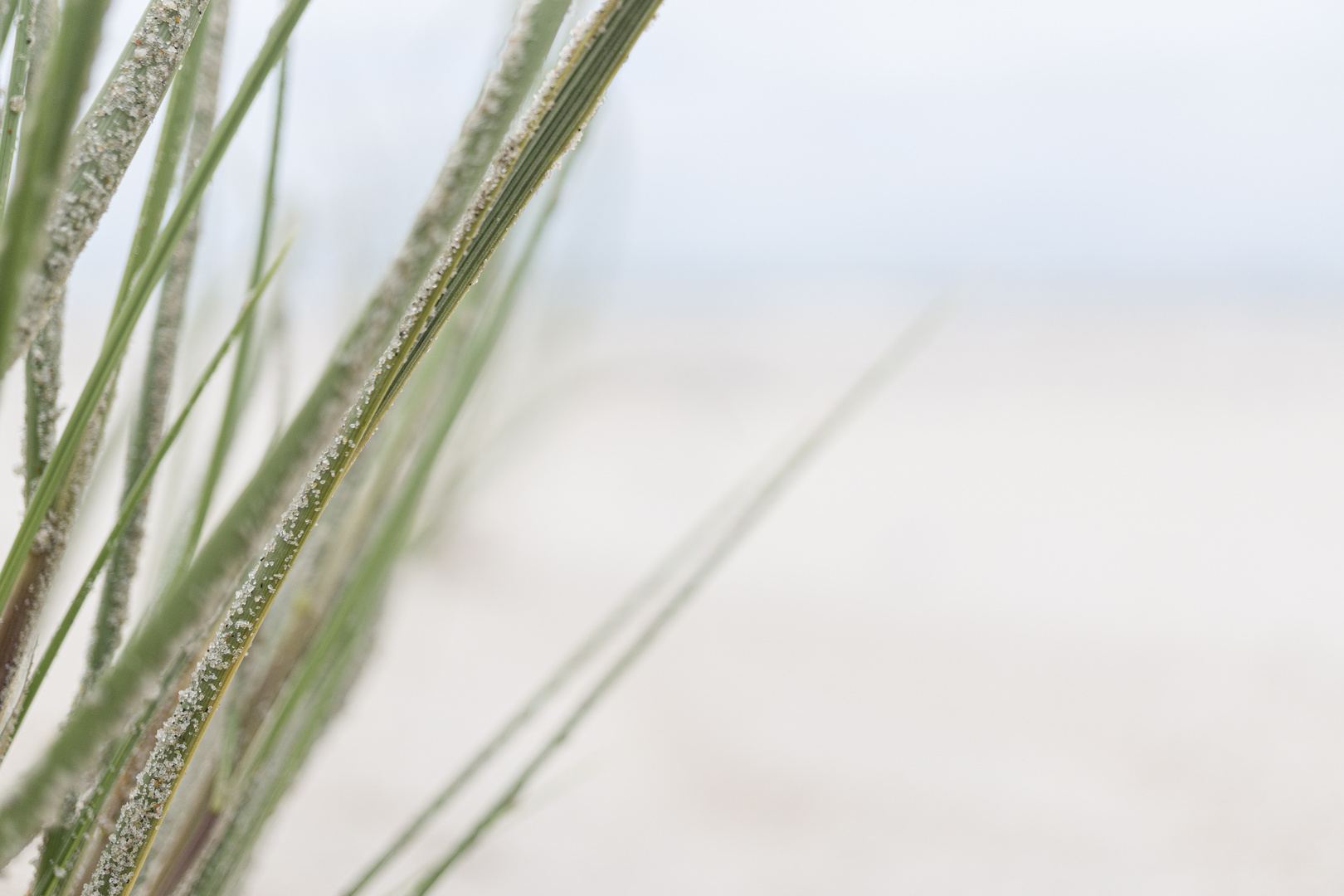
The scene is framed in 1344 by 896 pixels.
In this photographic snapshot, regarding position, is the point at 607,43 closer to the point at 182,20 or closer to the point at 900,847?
the point at 182,20

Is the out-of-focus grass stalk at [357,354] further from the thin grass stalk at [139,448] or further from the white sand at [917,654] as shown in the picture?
the white sand at [917,654]

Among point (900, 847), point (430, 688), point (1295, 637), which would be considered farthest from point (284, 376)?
point (1295, 637)

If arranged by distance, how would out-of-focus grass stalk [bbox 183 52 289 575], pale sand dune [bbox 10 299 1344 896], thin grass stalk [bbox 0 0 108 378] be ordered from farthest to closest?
pale sand dune [bbox 10 299 1344 896] < out-of-focus grass stalk [bbox 183 52 289 575] < thin grass stalk [bbox 0 0 108 378]

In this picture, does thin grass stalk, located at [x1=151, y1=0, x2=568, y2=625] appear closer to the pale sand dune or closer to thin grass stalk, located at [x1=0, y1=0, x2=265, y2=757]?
thin grass stalk, located at [x1=0, y1=0, x2=265, y2=757]

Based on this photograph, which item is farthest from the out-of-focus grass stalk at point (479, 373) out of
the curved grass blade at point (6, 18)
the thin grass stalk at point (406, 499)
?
the curved grass blade at point (6, 18)

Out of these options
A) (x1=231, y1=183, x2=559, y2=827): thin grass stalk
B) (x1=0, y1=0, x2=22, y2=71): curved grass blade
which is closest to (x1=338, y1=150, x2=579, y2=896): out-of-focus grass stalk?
(x1=231, y1=183, x2=559, y2=827): thin grass stalk

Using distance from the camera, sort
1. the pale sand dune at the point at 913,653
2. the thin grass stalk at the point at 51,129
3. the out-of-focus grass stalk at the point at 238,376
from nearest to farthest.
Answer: the thin grass stalk at the point at 51,129 → the out-of-focus grass stalk at the point at 238,376 → the pale sand dune at the point at 913,653
